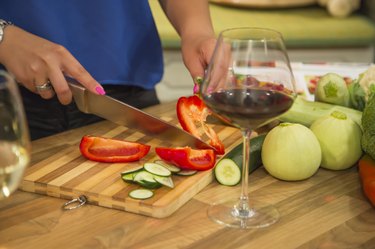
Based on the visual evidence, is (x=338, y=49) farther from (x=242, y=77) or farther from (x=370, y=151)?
(x=242, y=77)

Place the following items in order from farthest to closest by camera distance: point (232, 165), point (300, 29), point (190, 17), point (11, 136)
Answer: point (300, 29) → point (190, 17) → point (232, 165) → point (11, 136)

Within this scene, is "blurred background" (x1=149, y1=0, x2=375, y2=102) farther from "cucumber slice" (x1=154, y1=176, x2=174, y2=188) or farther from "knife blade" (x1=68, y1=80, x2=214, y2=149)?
"cucumber slice" (x1=154, y1=176, x2=174, y2=188)

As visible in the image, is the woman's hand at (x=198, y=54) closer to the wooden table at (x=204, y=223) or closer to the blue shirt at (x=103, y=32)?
the blue shirt at (x=103, y=32)

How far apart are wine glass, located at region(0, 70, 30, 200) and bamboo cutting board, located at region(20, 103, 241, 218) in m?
0.39

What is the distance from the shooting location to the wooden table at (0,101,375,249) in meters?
1.05

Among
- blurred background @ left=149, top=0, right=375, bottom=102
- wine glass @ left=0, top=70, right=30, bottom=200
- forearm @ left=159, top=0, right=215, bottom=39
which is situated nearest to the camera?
wine glass @ left=0, top=70, right=30, bottom=200

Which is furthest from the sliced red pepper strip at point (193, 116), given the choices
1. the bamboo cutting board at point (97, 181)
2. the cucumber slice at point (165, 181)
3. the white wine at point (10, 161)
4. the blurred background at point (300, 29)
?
the blurred background at point (300, 29)

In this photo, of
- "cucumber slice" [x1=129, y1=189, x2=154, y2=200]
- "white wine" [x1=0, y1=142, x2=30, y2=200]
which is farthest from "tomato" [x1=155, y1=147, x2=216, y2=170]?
"white wine" [x1=0, y1=142, x2=30, y2=200]

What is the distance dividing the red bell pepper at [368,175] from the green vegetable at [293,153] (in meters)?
0.09

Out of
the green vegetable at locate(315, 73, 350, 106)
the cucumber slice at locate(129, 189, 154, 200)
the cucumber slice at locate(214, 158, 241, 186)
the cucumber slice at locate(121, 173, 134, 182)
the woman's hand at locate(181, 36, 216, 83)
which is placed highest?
the woman's hand at locate(181, 36, 216, 83)

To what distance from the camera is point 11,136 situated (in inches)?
29.8

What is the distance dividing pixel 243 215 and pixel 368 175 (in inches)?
10.7

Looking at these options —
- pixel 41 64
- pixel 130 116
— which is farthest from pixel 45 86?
pixel 130 116

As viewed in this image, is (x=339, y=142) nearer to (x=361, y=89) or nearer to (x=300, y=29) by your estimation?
(x=361, y=89)
